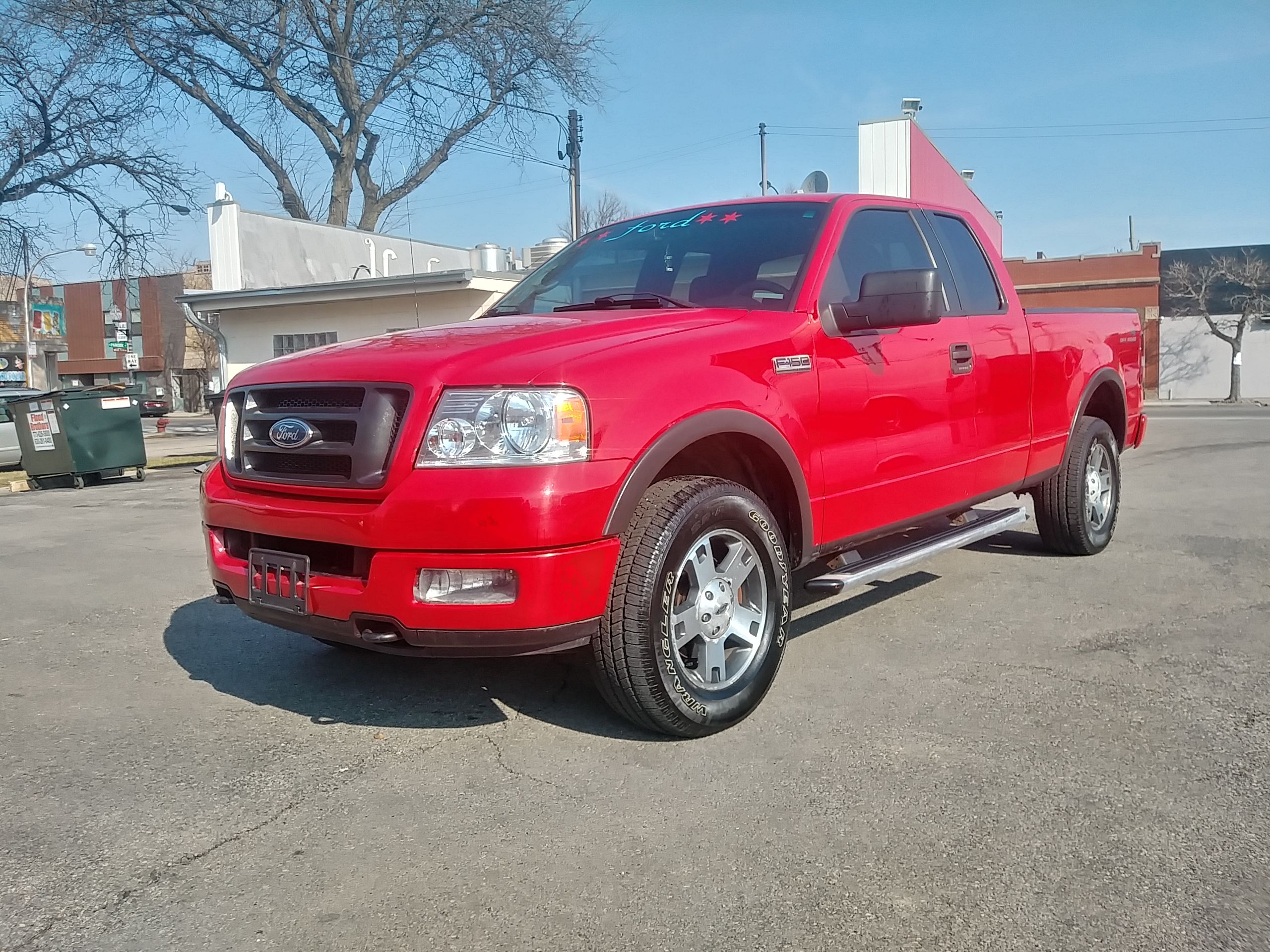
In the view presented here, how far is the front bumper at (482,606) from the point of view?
301 centimetres

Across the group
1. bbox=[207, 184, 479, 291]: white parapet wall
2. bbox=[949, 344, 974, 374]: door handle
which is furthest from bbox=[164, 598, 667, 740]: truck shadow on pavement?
bbox=[207, 184, 479, 291]: white parapet wall

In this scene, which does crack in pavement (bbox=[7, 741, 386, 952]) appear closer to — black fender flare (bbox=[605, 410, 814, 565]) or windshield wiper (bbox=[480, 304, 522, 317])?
black fender flare (bbox=[605, 410, 814, 565])

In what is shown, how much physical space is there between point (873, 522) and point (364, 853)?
2436 mm

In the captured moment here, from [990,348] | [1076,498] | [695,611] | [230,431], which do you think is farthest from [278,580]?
[1076,498]

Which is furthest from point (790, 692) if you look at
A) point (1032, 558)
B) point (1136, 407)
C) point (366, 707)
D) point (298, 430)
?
point (1136, 407)

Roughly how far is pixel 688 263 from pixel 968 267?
1.69 metres

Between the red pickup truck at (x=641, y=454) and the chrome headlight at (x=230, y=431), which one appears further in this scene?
the chrome headlight at (x=230, y=431)

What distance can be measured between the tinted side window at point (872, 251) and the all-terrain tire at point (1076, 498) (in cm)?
171

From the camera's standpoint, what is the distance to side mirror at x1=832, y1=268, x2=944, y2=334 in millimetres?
3893

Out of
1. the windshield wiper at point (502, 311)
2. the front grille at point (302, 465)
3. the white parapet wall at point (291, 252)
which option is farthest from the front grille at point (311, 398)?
the white parapet wall at point (291, 252)

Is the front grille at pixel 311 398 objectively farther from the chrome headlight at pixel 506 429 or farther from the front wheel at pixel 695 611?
the front wheel at pixel 695 611

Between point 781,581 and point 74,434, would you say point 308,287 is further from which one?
point 781,581

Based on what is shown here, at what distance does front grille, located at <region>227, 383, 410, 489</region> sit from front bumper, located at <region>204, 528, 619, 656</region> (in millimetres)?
300

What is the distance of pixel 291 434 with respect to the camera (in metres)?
3.35
